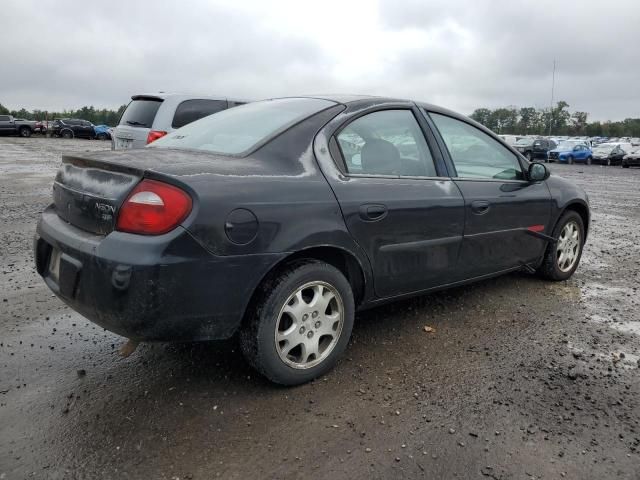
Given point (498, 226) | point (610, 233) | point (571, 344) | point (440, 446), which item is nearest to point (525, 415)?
point (440, 446)

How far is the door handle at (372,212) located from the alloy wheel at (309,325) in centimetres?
45

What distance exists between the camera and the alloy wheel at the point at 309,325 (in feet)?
8.95

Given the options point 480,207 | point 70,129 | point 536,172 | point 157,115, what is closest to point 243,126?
point 480,207

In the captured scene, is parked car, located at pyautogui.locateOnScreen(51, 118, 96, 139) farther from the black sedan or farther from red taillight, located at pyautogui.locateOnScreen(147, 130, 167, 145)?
the black sedan

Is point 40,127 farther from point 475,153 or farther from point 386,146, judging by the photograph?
point 386,146

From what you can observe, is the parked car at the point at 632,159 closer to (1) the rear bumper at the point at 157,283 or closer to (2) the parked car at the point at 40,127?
(1) the rear bumper at the point at 157,283

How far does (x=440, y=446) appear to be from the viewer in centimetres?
234

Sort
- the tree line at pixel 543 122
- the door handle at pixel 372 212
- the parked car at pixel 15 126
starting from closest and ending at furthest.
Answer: the door handle at pixel 372 212 → the parked car at pixel 15 126 → the tree line at pixel 543 122

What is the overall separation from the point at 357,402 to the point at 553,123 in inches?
4340

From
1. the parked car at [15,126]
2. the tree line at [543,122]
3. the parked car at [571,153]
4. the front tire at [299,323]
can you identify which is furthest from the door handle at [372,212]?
the tree line at [543,122]

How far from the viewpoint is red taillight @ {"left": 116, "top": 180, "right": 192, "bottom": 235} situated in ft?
7.64

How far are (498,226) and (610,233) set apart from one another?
185 inches

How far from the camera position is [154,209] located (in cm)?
234

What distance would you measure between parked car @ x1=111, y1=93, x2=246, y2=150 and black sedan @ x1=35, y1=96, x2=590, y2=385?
478 cm
